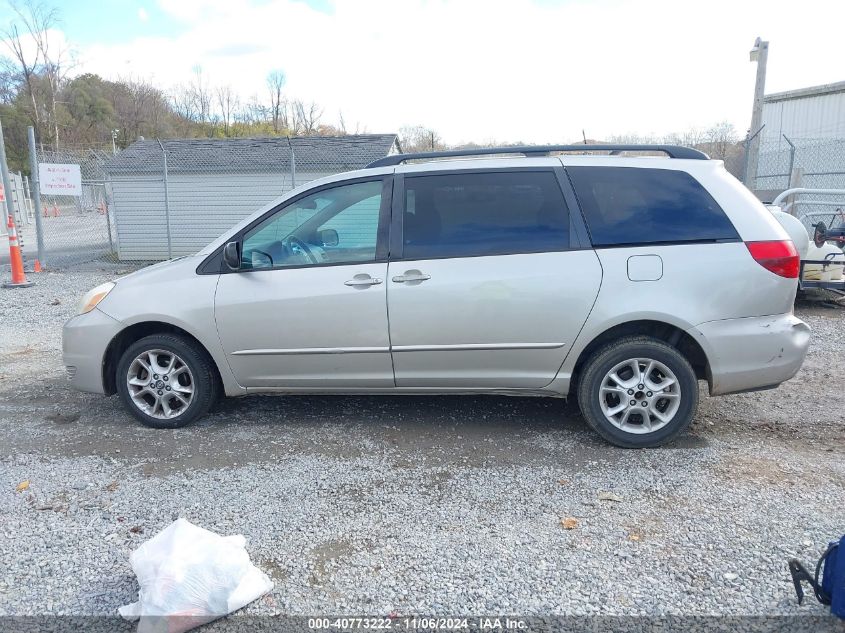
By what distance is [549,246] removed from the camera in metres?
4.02

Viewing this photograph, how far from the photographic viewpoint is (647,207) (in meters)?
4.02

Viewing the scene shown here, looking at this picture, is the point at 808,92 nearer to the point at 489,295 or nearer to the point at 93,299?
the point at 489,295

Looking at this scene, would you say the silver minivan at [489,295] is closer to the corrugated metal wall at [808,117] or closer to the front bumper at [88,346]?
the front bumper at [88,346]

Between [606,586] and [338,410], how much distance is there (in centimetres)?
264

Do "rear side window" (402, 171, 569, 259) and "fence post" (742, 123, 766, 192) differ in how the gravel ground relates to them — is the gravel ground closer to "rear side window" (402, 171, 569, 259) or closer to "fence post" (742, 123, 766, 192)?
"rear side window" (402, 171, 569, 259)

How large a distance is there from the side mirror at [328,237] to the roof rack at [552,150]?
60 cm

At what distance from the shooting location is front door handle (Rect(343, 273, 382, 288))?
409 cm

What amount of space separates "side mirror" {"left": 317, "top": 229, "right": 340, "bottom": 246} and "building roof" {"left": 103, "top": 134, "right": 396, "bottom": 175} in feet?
37.7

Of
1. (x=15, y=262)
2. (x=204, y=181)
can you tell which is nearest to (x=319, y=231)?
(x=15, y=262)

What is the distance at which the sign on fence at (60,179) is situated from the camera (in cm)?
1323

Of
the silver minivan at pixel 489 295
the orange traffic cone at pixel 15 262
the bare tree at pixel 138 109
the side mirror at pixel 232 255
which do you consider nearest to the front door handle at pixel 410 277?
the silver minivan at pixel 489 295

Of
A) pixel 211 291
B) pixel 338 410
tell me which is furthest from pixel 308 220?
pixel 338 410

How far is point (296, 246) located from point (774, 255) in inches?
121

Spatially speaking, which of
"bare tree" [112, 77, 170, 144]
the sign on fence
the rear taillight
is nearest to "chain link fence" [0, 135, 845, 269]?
the sign on fence
